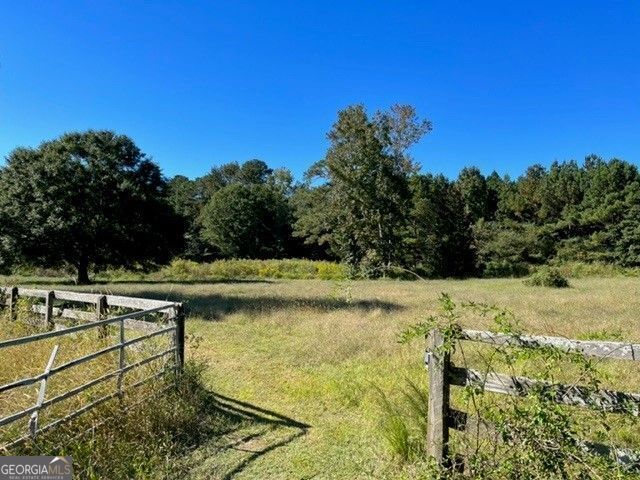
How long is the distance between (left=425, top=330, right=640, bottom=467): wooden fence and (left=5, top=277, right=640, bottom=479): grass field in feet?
1.06

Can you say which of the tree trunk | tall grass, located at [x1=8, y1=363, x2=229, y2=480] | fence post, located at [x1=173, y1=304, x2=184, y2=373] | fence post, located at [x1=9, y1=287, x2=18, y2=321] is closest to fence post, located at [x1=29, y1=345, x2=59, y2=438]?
tall grass, located at [x1=8, y1=363, x2=229, y2=480]

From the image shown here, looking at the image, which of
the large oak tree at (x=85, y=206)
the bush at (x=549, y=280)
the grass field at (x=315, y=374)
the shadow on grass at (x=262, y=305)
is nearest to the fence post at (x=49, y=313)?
the grass field at (x=315, y=374)

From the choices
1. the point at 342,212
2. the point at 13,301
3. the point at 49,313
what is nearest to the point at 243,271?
the point at 342,212

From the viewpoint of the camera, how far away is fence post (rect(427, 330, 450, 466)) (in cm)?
385

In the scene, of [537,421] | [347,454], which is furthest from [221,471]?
[537,421]

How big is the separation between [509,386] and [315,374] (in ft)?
15.0

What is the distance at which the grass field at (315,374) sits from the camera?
461cm

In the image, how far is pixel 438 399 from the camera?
391cm

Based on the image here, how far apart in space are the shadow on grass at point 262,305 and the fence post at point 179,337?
657 cm

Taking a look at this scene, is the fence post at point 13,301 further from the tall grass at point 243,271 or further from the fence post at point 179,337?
the tall grass at point 243,271

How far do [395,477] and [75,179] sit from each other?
1006 inches

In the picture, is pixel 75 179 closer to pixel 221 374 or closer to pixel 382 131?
pixel 221 374

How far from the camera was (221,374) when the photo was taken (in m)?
7.76

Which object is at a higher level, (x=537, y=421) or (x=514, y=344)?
(x=514, y=344)
